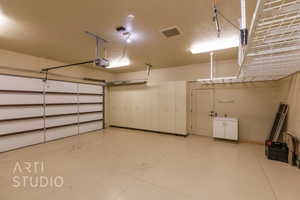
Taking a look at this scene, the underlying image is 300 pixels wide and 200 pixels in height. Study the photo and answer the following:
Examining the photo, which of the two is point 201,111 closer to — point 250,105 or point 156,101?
point 250,105

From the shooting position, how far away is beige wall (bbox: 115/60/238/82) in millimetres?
4646

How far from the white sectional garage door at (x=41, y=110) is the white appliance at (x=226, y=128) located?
5.14 m

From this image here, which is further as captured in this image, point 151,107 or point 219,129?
point 151,107

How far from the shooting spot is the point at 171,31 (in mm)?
2697

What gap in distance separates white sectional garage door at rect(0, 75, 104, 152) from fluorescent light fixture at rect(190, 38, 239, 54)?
468cm

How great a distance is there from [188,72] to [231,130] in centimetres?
262

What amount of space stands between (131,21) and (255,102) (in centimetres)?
452

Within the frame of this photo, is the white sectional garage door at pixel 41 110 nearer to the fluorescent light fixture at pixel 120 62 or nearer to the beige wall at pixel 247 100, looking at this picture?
the fluorescent light fixture at pixel 120 62

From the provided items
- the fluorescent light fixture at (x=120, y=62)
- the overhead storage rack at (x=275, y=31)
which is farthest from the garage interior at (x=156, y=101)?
the fluorescent light fixture at (x=120, y=62)

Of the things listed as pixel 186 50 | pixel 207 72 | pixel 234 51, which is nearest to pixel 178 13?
pixel 186 50

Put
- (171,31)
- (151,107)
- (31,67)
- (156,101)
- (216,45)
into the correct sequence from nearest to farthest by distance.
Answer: (171,31)
(216,45)
(31,67)
(156,101)
(151,107)

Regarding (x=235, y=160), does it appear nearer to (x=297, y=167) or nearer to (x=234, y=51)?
(x=297, y=167)

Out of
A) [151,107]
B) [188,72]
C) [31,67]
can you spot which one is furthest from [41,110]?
[188,72]

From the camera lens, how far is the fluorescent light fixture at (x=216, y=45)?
3091 millimetres
